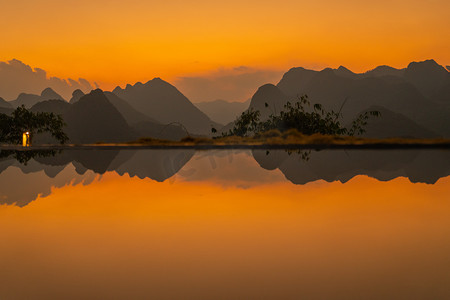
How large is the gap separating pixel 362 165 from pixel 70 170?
33.7ft

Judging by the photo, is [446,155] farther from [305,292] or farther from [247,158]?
[305,292]

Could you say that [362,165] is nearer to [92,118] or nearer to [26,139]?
[26,139]

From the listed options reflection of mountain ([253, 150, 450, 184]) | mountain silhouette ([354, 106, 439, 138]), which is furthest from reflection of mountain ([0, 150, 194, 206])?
mountain silhouette ([354, 106, 439, 138])

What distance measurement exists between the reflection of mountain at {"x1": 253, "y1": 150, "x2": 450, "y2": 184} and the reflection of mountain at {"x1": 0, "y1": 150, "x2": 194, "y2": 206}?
379 centimetres

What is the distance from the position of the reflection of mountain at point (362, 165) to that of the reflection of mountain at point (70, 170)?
379 cm

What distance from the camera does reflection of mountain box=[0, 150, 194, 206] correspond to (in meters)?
11.9

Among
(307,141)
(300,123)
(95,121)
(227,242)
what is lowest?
(227,242)

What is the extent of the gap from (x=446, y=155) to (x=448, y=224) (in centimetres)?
1134

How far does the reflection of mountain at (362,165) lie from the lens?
1305cm

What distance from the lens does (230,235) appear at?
7.00m

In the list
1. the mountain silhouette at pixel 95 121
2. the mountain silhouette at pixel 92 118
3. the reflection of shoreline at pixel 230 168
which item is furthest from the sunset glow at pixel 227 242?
the mountain silhouette at pixel 92 118

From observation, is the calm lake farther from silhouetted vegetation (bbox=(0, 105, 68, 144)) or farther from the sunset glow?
silhouetted vegetation (bbox=(0, 105, 68, 144))

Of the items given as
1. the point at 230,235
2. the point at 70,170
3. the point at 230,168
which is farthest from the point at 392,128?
the point at 230,235

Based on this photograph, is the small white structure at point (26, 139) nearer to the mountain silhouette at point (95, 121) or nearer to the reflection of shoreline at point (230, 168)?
the reflection of shoreline at point (230, 168)
